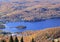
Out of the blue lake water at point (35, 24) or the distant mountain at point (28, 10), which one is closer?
the blue lake water at point (35, 24)

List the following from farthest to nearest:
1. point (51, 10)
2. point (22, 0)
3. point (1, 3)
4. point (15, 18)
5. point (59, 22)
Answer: point (22, 0) → point (1, 3) → point (51, 10) → point (15, 18) → point (59, 22)

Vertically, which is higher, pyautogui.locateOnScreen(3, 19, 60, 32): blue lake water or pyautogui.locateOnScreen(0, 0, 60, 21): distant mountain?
pyautogui.locateOnScreen(3, 19, 60, 32): blue lake water

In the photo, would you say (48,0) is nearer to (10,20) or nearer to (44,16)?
(44,16)

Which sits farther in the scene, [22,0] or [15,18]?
[22,0]

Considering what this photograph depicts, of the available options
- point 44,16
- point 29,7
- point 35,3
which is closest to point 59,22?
point 44,16

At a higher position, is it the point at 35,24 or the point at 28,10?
the point at 35,24

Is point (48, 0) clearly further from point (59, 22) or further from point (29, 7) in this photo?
point (59, 22)

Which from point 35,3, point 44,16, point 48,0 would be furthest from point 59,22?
point 48,0

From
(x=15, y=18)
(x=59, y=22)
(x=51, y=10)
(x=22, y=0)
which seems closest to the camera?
(x=59, y=22)

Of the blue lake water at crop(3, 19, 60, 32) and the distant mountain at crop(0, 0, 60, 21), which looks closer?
the blue lake water at crop(3, 19, 60, 32)

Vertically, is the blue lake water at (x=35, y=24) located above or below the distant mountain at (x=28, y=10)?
above

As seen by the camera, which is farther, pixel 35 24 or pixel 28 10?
pixel 28 10
